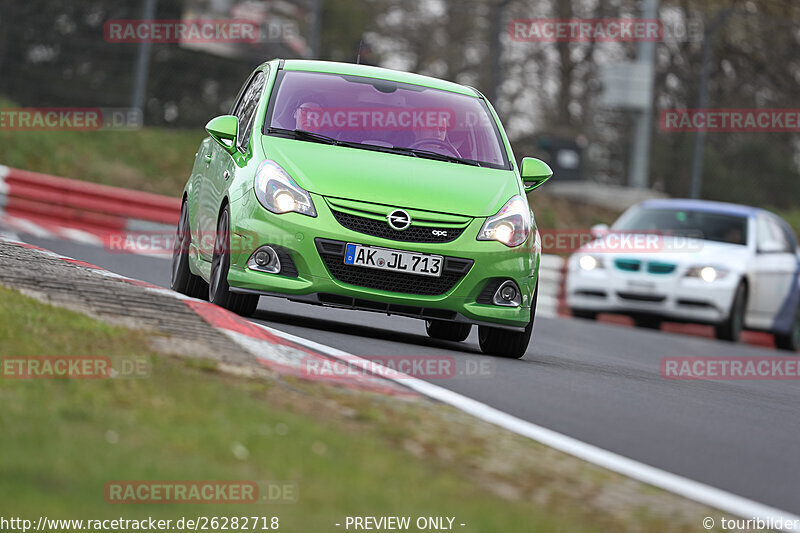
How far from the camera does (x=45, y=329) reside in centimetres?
680

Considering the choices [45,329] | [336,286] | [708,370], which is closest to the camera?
[45,329]

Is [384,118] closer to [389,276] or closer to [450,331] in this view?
[389,276]

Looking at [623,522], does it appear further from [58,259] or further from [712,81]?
[712,81]

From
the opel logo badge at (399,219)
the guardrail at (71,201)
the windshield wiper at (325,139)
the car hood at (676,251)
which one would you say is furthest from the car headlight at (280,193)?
the guardrail at (71,201)

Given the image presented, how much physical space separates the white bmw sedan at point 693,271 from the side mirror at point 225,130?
864cm

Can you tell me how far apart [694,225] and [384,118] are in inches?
360

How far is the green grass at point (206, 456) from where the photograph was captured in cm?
443

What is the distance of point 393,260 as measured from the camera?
898cm

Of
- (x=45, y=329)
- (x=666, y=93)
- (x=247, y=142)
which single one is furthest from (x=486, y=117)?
(x=666, y=93)

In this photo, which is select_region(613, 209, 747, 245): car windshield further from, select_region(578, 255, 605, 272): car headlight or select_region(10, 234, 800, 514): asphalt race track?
select_region(10, 234, 800, 514): asphalt race track

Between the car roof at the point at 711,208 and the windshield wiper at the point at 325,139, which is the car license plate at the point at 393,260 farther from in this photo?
the car roof at the point at 711,208

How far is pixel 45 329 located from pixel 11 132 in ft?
54.3

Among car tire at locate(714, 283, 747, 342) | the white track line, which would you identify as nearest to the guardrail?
car tire at locate(714, 283, 747, 342)

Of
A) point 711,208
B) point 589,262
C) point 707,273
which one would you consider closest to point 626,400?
point 707,273
